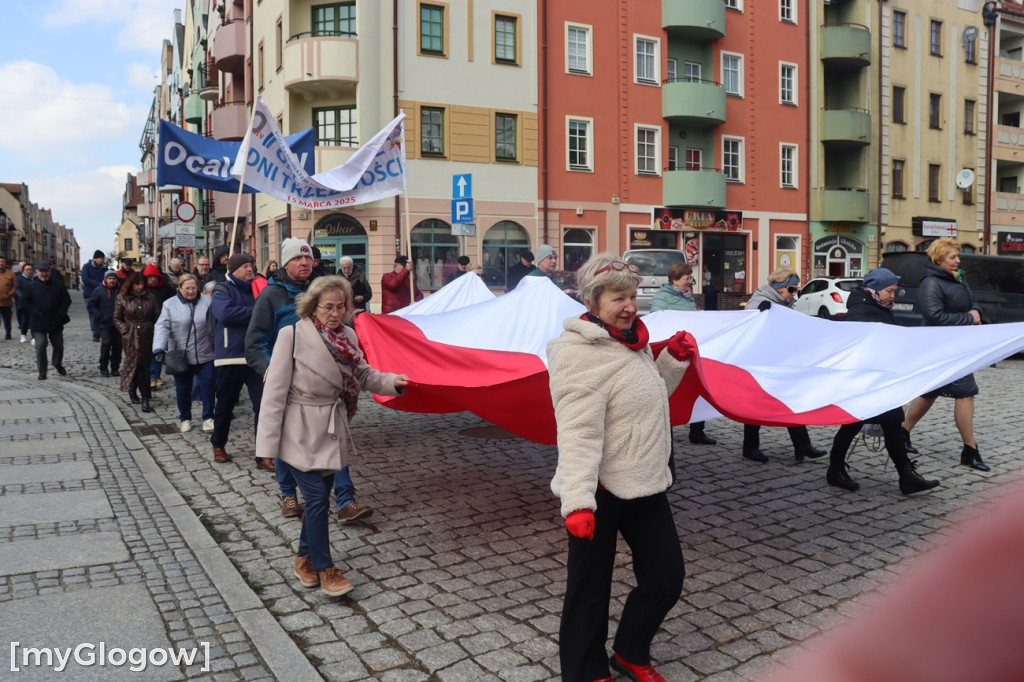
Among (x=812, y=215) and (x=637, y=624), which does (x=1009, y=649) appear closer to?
(x=637, y=624)

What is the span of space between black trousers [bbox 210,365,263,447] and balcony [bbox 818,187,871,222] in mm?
32552

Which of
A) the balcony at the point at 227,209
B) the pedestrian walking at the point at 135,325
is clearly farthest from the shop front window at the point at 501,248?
the pedestrian walking at the point at 135,325

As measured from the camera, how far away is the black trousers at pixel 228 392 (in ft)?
29.0

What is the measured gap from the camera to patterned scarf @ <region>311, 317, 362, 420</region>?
17.8ft

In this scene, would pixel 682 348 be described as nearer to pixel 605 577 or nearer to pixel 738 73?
pixel 605 577

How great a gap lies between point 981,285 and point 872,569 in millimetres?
15877

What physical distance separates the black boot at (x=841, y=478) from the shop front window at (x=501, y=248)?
73.9 feet

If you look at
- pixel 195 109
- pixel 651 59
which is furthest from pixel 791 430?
pixel 195 109

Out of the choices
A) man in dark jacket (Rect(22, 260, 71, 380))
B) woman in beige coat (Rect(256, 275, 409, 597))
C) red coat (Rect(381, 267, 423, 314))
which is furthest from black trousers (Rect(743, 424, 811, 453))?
man in dark jacket (Rect(22, 260, 71, 380))

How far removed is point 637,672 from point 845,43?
37.8m

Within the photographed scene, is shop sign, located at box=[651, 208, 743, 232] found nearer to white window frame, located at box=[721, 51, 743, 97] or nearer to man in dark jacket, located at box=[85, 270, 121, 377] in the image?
white window frame, located at box=[721, 51, 743, 97]

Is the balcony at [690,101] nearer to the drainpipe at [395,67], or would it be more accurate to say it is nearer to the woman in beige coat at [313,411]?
the drainpipe at [395,67]

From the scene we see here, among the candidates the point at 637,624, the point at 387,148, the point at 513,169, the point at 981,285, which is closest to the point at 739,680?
the point at 637,624

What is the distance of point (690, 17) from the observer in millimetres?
32688
